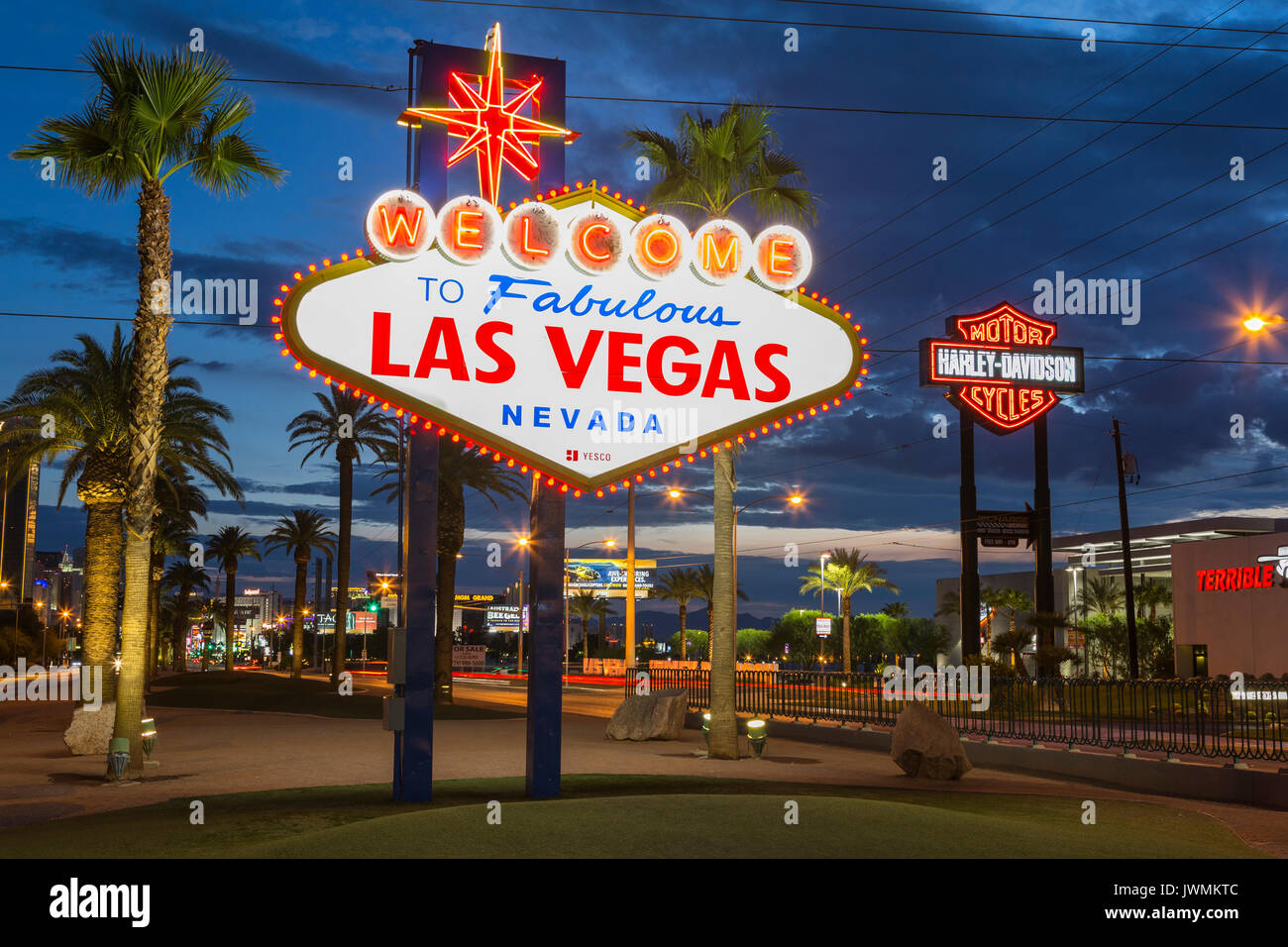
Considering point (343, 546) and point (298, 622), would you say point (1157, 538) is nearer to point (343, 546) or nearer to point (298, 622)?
point (343, 546)

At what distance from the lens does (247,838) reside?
11.2 metres

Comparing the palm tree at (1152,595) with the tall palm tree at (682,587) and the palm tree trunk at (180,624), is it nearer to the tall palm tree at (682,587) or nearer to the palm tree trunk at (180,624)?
the tall palm tree at (682,587)

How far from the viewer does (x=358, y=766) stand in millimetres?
18766

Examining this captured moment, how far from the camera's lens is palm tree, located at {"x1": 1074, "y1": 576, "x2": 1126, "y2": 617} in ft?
245

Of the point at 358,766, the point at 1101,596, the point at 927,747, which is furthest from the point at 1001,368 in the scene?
the point at 1101,596

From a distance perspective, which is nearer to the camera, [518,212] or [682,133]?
[518,212]

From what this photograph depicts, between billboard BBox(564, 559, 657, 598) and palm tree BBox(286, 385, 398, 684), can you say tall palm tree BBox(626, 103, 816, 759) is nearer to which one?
palm tree BBox(286, 385, 398, 684)

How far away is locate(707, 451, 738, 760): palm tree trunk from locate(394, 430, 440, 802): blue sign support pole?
806 centimetres

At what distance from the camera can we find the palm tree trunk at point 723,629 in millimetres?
20797

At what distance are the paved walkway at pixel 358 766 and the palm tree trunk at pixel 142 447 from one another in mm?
1318

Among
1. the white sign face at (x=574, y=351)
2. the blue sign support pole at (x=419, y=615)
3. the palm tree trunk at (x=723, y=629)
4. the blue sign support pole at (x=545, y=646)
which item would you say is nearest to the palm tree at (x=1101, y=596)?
the palm tree trunk at (x=723, y=629)
